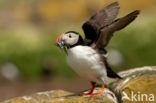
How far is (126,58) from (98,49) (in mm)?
15204

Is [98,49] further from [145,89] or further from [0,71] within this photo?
[0,71]

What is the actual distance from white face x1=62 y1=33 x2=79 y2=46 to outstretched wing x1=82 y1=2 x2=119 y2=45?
0.24 meters

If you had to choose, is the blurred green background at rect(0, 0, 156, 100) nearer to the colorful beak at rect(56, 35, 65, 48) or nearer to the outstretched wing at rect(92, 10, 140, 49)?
the outstretched wing at rect(92, 10, 140, 49)

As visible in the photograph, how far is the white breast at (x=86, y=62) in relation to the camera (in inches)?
357

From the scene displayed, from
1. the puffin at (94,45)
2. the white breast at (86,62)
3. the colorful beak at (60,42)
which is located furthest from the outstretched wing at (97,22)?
the colorful beak at (60,42)

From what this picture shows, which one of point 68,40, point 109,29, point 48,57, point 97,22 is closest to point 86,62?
point 68,40

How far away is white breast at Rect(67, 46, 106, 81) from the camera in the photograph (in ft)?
29.8

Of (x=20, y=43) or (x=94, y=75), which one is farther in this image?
(x=20, y=43)

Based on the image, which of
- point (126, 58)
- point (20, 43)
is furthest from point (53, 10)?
point (126, 58)

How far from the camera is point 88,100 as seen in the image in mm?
9070

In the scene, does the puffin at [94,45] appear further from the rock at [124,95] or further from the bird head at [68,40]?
the rock at [124,95]

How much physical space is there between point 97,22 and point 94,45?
291 mm

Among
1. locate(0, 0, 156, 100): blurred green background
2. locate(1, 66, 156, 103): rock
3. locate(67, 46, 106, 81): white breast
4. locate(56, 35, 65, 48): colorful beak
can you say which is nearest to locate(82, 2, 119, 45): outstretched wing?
locate(67, 46, 106, 81): white breast

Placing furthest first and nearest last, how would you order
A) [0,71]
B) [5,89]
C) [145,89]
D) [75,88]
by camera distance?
[0,71] → [5,89] → [75,88] → [145,89]
